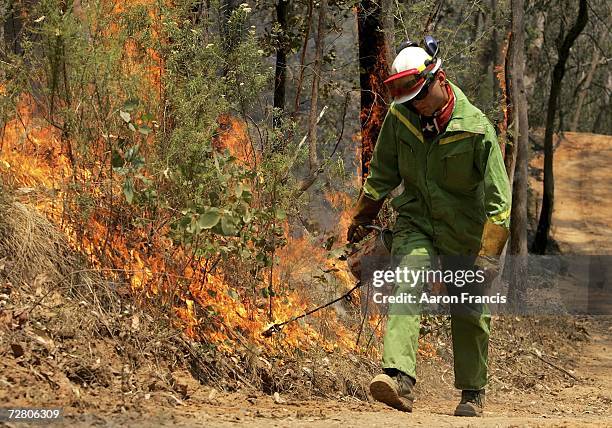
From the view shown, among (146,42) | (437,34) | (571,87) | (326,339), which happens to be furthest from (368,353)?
(571,87)

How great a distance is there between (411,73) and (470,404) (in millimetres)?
2240

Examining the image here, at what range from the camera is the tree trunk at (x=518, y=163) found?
14.9m

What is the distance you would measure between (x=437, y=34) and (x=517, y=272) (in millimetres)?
3591

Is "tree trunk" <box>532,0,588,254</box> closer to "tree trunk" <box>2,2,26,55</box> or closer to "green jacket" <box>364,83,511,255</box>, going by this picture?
"tree trunk" <box>2,2,26,55</box>

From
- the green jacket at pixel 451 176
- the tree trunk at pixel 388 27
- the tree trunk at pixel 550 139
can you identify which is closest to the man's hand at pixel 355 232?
the green jacket at pixel 451 176

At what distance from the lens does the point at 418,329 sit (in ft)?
21.6

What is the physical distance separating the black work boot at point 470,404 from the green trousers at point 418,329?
0.06 m

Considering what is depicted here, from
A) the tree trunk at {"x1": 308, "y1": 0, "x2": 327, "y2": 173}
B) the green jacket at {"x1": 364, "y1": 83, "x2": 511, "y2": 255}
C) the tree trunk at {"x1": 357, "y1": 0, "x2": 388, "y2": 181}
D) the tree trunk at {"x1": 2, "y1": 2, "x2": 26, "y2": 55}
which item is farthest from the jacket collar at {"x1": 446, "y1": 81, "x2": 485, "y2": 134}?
the tree trunk at {"x1": 357, "y1": 0, "x2": 388, "y2": 181}

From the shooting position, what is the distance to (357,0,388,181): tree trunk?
444 inches

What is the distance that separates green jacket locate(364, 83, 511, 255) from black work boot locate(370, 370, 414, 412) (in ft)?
2.90

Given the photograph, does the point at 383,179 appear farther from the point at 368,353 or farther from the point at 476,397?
the point at 368,353

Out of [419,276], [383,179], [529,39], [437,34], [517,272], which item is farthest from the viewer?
[529,39]

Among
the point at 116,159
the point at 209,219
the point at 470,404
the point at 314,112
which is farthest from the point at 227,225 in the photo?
the point at 314,112

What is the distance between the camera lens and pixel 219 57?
28.5 feet
